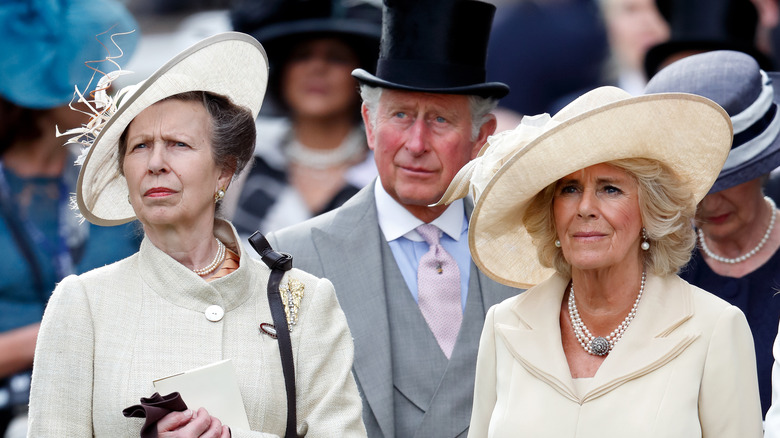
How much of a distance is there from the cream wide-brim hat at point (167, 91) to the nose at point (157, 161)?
0.36 feet

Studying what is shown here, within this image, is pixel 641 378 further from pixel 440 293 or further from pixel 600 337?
pixel 440 293

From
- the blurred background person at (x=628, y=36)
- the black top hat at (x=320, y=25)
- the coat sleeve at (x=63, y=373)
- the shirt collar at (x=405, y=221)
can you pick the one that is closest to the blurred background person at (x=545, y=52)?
the blurred background person at (x=628, y=36)

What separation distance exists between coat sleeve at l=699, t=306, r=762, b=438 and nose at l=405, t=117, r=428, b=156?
143cm

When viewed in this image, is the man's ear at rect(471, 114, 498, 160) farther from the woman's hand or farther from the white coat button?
the woman's hand

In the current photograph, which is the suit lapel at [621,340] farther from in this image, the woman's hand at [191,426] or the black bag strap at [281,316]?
the woman's hand at [191,426]

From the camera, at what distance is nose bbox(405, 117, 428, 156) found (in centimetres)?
429

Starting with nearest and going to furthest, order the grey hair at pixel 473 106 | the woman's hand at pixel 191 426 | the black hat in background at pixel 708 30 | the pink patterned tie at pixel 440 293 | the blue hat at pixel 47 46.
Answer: the woman's hand at pixel 191 426
the pink patterned tie at pixel 440 293
the grey hair at pixel 473 106
the black hat in background at pixel 708 30
the blue hat at pixel 47 46

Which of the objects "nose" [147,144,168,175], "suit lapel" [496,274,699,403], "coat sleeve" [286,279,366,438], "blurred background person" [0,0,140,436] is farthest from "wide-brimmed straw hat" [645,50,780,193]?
"blurred background person" [0,0,140,436]

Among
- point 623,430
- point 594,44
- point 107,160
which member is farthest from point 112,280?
point 594,44

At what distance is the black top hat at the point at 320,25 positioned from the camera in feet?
20.8

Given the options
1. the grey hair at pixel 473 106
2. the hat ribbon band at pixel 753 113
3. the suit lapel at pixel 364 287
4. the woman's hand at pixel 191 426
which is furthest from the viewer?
the grey hair at pixel 473 106

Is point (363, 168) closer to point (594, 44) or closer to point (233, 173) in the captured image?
point (594, 44)

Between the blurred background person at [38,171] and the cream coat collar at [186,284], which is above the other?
the cream coat collar at [186,284]

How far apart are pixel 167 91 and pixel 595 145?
1204 mm
